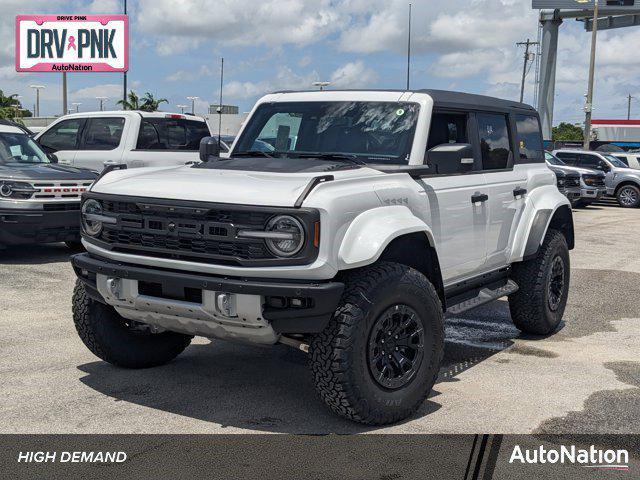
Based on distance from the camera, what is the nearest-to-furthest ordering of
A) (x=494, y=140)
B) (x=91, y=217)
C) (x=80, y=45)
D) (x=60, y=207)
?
1. (x=91, y=217)
2. (x=494, y=140)
3. (x=60, y=207)
4. (x=80, y=45)

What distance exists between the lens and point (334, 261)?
4.31 metres

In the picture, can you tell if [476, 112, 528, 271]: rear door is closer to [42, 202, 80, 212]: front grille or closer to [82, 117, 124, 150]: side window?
[42, 202, 80, 212]: front grille

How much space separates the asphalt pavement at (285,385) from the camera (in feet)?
15.4

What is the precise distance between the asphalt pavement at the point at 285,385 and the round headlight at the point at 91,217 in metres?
1.03

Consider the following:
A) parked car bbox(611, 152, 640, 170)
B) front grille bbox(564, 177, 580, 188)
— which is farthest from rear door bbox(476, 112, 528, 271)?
parked car bbox(611, 152, 640, 170)

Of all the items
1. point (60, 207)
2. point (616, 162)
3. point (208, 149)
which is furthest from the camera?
point (616, 162)

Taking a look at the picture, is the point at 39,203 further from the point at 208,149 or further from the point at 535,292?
the point at 535,292

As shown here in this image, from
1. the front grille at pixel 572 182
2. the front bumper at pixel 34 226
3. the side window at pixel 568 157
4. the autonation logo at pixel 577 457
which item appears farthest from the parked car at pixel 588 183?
the autonation logo at pixel 577 457

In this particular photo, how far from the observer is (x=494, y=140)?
21.4 ft

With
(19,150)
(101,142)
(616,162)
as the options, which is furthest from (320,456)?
(616,162)

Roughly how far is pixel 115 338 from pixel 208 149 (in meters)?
1.52

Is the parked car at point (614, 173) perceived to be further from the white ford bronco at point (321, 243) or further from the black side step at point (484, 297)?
the white ford bronco at point (321, 243)

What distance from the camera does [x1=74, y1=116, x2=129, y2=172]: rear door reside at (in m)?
12.6

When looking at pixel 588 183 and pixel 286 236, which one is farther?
pixel 588 183
